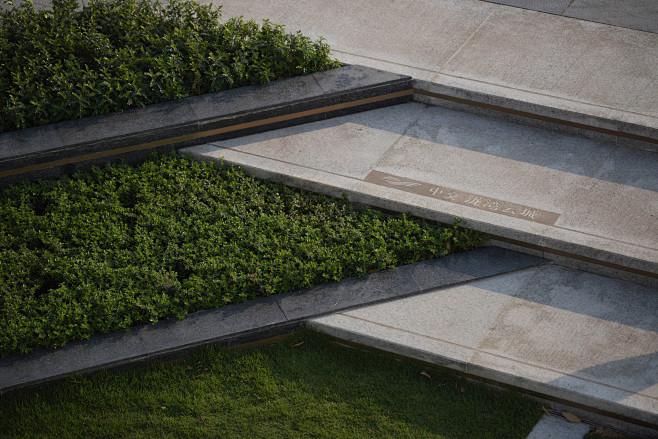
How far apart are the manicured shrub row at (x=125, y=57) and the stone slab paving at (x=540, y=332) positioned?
2.81m

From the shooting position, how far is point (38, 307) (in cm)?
561

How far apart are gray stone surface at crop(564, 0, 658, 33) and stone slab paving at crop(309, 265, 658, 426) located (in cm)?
339

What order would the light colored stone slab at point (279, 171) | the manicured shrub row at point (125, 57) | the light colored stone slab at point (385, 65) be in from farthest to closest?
the light colored stone slab at point (385, 65) → the manicured shrub row at point (125, 57) → the light colored stone slab at point (279, 171)

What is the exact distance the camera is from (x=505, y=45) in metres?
7.67

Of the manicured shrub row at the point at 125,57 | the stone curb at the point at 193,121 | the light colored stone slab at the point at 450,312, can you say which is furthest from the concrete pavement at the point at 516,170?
the manicured shrub row at the point at 125,57

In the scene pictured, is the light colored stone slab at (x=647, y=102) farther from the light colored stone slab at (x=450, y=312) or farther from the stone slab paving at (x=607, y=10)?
the light colored stone slab at (x=450, y=312)

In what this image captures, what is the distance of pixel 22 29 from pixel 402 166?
13.5ft

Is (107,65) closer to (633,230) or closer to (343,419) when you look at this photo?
(343,419)

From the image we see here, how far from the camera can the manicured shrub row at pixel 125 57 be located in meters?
6.96

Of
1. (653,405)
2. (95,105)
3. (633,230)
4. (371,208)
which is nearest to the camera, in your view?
(653,405)

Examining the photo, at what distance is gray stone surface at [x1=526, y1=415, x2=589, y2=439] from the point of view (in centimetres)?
510

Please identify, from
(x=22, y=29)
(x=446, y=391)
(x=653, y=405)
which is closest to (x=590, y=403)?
(x=653, y=405)

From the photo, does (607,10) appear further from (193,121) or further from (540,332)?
(193,121)

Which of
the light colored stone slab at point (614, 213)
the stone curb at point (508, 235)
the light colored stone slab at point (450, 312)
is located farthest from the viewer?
the light colored stone slab at point (614, 213)
